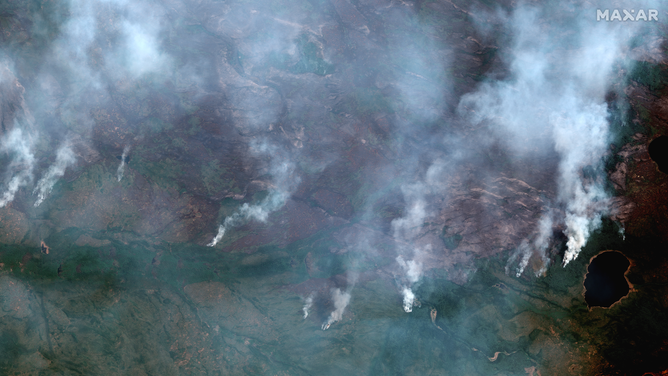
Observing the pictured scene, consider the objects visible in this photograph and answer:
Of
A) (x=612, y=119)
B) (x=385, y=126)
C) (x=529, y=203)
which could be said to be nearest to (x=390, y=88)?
(x=385, y=126)

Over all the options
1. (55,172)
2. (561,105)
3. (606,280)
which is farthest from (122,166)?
(606,280)

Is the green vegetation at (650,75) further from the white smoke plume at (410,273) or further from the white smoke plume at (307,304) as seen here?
the white smoke plume at (307,304)

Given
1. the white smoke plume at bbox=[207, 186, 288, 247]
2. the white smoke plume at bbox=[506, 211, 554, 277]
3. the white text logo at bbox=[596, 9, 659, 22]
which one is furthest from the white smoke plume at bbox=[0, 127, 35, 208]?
the white text logo at bbox=[596, 9, 659, 22]

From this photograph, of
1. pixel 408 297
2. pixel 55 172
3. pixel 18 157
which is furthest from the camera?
pixel 55 172

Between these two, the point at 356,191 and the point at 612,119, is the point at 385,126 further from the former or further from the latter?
the point at 612,119

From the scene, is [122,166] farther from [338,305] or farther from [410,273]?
[410,273]

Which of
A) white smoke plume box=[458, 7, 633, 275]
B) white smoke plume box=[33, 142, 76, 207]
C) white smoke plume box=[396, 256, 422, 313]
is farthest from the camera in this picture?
white smoke plume box=[33, 142, 76, 207]

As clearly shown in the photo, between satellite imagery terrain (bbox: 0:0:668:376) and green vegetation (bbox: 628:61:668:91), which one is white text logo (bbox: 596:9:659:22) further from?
green vegetation (bbox: 628:61:668:91)

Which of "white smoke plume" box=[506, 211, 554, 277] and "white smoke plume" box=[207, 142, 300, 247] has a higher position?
"white smoke plume" box=[207, 142, 300, 247]
